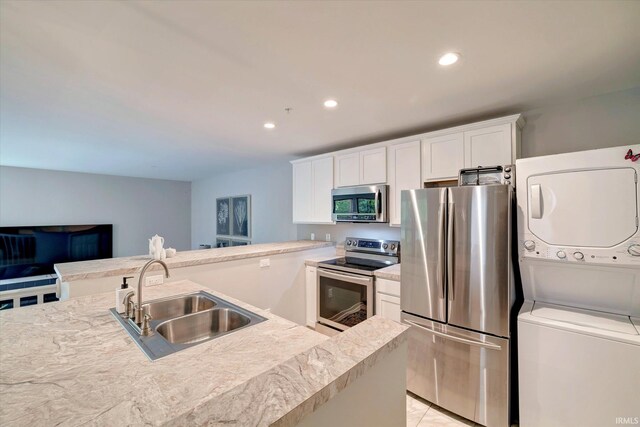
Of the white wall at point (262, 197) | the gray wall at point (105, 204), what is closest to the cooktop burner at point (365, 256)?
the white wall at point (262, 197)

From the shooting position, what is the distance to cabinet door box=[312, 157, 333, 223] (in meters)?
3.55

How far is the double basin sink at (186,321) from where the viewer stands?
3.93ft

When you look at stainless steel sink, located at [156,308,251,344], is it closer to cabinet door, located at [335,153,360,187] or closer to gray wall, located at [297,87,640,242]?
cabinet door, located at [335,153,360,187]

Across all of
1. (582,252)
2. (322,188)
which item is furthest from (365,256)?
(582,252)

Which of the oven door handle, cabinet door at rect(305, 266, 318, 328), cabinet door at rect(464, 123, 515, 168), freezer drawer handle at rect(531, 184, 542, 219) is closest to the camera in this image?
freezer drawer handle at rect(531, 184, 542, 219)

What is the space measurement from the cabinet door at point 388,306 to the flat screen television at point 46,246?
6.23 metres

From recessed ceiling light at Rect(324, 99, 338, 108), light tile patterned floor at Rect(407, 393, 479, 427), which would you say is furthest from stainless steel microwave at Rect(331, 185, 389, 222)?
light tile patterned floor at Rect(407, 393, 479, 427)

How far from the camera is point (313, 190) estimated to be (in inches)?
148

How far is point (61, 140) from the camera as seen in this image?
3262 mm

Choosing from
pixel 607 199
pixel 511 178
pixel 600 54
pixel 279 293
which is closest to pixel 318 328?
pixel 279 293

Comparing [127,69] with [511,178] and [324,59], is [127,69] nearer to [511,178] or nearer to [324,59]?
[324,59]

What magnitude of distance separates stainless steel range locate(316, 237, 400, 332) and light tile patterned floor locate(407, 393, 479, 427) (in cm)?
83

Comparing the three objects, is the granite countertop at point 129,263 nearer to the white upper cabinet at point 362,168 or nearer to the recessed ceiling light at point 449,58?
the white upper cabinet at point 362,168

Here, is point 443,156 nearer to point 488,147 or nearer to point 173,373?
point 488,147
